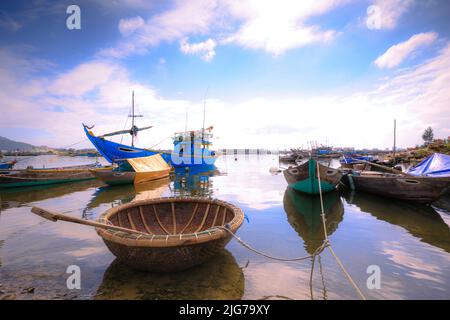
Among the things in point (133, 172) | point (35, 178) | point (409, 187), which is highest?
point (133, 172)

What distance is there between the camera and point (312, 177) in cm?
1221

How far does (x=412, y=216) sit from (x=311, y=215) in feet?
14.2

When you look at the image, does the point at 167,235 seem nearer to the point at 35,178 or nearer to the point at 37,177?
the point at 35,178

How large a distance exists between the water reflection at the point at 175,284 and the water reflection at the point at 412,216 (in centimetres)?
646

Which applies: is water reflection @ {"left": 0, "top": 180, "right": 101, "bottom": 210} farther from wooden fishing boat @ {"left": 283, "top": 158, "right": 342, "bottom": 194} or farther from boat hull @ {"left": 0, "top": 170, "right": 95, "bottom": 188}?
wooden fishing boat @ {"left": 283, "top": 158, "right": 342, "bottom": 194}

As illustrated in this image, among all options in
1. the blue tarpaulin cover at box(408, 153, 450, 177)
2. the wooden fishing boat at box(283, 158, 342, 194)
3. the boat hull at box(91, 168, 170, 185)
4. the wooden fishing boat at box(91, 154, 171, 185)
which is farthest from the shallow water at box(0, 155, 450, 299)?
the wooden fishing boat at box(91, 154, 171, 185)

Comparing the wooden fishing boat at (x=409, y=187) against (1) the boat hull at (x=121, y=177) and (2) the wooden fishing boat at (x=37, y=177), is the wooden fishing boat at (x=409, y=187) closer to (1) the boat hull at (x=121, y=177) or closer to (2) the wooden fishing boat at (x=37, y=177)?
(1) the boat hull at (x=121, y=177)

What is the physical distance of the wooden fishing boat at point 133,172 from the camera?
15.9m

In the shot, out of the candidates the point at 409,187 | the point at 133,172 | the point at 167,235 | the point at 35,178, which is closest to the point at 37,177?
the point at 35,178

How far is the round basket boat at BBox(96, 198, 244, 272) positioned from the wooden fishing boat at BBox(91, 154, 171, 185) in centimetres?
1156

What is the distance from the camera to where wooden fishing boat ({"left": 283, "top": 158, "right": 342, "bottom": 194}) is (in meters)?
12.2

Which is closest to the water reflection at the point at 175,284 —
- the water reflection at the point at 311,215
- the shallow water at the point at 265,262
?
the shallow water at the point at 265,262

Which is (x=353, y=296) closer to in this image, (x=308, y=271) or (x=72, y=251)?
(x=308, y=271)

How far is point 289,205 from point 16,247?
10967 mm
